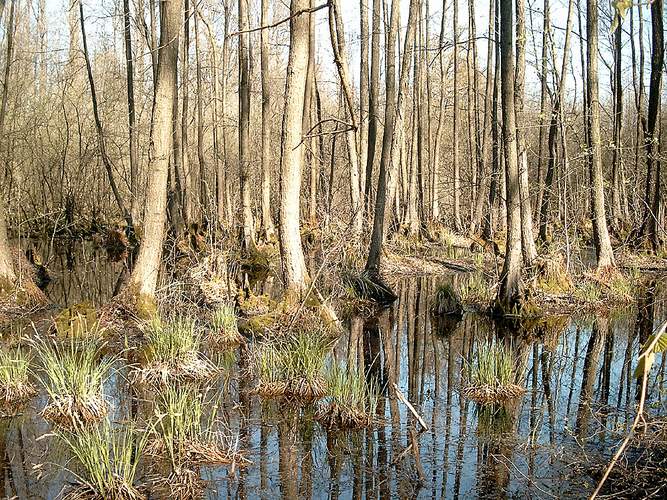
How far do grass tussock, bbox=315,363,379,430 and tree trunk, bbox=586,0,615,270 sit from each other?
28.8 ft

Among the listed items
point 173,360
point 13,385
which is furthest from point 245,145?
point 13,385

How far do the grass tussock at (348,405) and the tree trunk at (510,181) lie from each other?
19.4 ft

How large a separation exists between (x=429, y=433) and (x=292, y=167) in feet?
17.2

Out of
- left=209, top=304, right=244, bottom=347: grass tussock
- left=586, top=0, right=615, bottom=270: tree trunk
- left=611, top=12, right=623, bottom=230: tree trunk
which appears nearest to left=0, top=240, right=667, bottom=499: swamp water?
left=209, top=304, right=244, bottom=347: grass tussock

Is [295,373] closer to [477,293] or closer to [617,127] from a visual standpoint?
[477,293]

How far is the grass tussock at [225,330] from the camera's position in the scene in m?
9.48

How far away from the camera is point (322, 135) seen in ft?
24.9

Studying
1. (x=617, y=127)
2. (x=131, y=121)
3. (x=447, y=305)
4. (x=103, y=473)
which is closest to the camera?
(x=103, y=473)

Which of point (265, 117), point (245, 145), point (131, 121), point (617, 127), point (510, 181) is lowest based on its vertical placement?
point (510, 181)

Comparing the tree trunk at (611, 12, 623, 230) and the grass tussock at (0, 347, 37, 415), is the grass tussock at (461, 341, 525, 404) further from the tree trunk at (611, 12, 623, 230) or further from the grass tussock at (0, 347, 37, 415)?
the tree trunk at (611, 12, 623, 230)

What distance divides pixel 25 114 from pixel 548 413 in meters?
21.3

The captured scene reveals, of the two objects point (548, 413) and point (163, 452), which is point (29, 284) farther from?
point (548, 413)

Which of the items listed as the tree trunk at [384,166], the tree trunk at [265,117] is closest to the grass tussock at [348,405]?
the tree trunk at [384,166]

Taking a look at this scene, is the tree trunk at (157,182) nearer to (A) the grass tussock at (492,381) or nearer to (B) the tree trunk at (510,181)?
(A) the grass tussock at (492,381)
